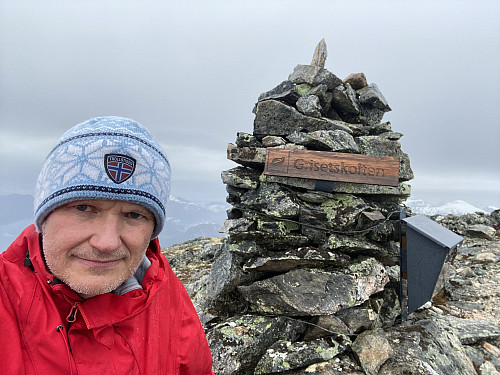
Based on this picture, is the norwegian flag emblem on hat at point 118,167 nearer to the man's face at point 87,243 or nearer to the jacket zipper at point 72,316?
the man's face at point 87,243

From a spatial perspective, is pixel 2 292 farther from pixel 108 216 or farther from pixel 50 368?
pixel 108 216

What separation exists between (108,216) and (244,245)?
16.3 feet

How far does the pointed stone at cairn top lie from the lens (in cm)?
870

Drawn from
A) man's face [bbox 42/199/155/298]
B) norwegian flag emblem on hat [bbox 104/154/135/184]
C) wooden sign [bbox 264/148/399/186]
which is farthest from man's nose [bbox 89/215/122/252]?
wooden sign [bbox 264/148/399/186]

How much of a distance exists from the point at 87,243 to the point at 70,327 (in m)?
0.64

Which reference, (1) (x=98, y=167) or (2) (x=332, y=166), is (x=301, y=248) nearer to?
(2) (x=332, y=166)

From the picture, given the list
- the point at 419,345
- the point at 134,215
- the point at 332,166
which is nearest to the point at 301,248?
the point at 332,166

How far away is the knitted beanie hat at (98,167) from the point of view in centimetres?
195

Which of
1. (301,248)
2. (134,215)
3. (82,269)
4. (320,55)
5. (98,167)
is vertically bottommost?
(301,248)

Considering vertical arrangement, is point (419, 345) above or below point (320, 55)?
below

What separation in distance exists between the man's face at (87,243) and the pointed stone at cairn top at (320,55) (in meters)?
8.54

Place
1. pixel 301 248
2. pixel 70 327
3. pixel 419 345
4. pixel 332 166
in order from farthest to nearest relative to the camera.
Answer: pixel 332 166 < pixel 301 248 < pixel 419 345 < pixel 70 327

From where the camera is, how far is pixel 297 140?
7.36 m

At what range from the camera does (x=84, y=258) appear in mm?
2016
